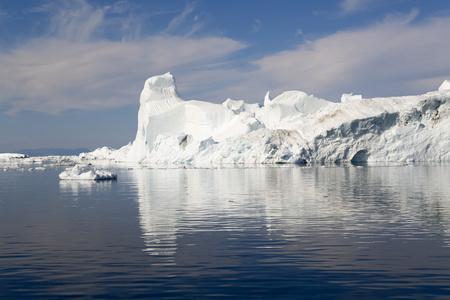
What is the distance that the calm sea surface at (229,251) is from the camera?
659 cm

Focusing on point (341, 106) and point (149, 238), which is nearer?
point (149, 238)

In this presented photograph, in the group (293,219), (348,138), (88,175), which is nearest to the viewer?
(293,219)

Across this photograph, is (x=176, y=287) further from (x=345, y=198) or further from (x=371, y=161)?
(x=371, y=161)

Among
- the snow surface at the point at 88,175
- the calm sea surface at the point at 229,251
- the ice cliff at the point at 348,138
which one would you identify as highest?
the ice cliff at the point at 348,138

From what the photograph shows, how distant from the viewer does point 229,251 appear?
8961mm

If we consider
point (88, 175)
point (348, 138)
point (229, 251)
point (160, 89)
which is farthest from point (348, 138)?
point (229, 251)

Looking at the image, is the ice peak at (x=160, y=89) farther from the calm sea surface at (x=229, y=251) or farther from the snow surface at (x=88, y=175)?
the calm sea surface at (x=229, y=251)

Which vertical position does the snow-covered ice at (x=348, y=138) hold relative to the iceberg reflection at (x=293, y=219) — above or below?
above

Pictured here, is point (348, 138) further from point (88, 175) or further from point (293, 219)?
point (293, 219)

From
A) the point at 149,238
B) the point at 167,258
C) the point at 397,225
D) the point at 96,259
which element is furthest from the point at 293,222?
the point at 96,259

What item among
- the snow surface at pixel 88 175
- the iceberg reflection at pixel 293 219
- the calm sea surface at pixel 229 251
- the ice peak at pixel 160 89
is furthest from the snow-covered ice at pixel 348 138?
the calm sea surface at pixel 229 251

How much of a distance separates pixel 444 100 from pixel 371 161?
11.4 m

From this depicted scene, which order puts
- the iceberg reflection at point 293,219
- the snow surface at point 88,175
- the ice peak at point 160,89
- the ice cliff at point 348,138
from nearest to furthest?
1. the iceberg reflection at point 293,219
2. the snow surface at point 88,175
3. the ice cliff at point 348,138
4. the ice peak at point 160,89

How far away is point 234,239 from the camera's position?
1016 centimetres
